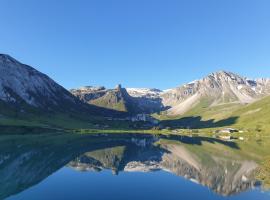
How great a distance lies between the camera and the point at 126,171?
83750 millimetres

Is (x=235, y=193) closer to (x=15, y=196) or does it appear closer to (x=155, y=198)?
(x=155, y=198)

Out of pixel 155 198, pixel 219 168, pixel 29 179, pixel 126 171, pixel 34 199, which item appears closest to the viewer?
pixel 34 199

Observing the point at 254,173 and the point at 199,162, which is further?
the point at 199,162

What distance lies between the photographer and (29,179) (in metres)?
66.1

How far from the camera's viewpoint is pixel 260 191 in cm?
5825

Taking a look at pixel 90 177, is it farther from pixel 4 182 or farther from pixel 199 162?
pixel 199 162

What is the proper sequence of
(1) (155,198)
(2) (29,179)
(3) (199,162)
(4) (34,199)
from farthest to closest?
1. (3) (199,162)
2. (2) (29,179)
3. (1) (155,198)
4. (4) (34,199)

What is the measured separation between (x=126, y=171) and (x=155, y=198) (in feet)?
104

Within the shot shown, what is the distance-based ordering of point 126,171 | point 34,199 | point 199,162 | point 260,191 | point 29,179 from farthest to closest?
1. point 199,162
2. point 126,171
3. point 29,179
4. point 260,191
5. point 34,199

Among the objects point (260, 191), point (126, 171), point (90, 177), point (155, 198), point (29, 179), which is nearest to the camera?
point (155, 198)

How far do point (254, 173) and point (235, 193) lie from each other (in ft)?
69.5

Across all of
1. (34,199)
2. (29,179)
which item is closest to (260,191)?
(34,199)

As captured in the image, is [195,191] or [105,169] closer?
[195,191]

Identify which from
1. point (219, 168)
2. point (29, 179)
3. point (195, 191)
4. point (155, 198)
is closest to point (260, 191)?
point (195, 191)
